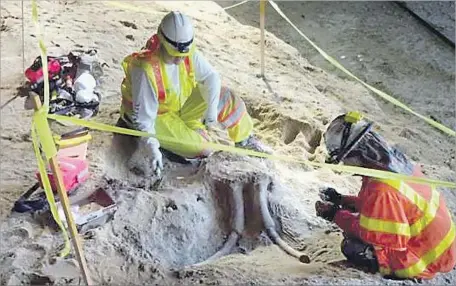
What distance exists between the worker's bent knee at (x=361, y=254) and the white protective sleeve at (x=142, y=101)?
1.43 metres

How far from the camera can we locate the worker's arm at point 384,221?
3820 mm

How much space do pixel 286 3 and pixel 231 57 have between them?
1.93 metres

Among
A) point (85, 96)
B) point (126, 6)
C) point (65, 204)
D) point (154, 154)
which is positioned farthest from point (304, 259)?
point (126, 6)

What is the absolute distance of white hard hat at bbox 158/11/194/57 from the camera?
4586 mm

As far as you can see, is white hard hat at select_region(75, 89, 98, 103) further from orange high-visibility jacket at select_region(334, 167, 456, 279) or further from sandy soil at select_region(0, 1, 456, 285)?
orange high-visibility jacket at select_region(334, 167, 456, 279)

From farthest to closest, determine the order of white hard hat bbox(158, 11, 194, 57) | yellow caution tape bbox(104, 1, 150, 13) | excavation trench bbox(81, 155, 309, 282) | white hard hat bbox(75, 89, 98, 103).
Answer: yellow caution tape bbox(104, 1, 150, 13) < white hard hat bbox(75, 89, 98, 103) < white hard hat bbox(158, 11, 194, 57) < excavation trench bbox(81, 155, 309, 282)

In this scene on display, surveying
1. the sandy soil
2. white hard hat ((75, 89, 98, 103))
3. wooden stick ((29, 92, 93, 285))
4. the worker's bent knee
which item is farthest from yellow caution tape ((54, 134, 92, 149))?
the worker's bent knee

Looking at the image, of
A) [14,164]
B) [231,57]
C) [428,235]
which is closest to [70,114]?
[14,164]

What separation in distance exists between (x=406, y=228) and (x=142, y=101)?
1.77 m

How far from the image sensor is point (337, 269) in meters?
4.09

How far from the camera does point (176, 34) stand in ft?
15.0

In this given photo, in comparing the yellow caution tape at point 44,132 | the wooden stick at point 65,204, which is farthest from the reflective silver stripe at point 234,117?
the yellow caution tape at point 44,132

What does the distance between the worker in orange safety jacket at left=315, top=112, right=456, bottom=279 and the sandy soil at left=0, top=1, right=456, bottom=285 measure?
144 millimetres

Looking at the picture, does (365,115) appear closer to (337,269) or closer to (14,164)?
(337,269)
